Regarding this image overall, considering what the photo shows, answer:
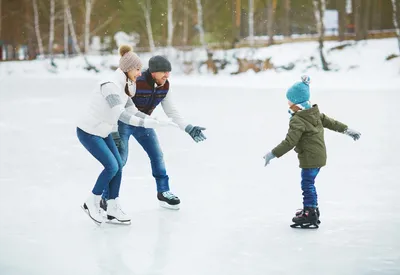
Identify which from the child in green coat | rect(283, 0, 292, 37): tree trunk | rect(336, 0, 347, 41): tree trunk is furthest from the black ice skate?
rect(283, 0, 292, 37): tree trunk

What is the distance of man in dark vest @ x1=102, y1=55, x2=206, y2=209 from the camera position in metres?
5.31

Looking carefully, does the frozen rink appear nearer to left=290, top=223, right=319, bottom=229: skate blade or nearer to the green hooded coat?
left=290, top=223, right=319, bottom=229: skate blade

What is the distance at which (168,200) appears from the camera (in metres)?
5.93

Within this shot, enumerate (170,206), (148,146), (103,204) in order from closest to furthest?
1. (103,204)
2. (148,146)
3. (170,206)

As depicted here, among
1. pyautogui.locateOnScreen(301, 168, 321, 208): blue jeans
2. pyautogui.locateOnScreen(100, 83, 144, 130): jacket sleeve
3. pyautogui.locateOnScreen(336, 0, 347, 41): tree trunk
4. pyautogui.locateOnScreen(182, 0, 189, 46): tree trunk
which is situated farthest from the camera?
pyautogui.locateOnScreen(182, 0, 189, 46): tree trunk

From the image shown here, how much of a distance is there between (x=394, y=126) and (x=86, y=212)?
7049 mm

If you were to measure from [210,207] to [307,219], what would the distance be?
3.45ft

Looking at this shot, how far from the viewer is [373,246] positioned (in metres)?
4.80

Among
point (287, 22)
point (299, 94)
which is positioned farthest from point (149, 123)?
point (287, 22)

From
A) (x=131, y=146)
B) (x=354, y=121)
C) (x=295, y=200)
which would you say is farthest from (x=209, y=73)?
(x=295, y=200)

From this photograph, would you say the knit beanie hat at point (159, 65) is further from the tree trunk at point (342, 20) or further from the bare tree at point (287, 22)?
the bare tree at point (287, 22)

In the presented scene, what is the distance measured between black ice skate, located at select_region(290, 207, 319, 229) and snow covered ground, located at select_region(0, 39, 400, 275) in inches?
2.8

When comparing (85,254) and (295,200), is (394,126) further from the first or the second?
(85,254)

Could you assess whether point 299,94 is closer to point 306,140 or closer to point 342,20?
point 306,140
